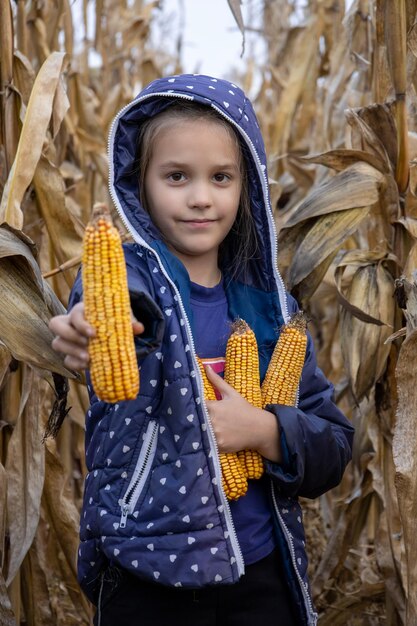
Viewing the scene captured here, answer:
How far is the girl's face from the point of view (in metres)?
1.66

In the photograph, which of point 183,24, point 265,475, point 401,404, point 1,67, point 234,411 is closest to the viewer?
point 234,411

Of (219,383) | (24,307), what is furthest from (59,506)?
(219,383)

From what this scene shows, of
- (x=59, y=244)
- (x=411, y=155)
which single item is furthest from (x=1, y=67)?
(x=411, y=155)

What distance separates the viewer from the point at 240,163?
A: 1.79m

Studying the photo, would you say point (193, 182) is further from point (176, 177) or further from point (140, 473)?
point (140, 473)

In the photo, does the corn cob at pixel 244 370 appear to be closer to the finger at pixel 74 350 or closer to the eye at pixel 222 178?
the eye at pixel 222 178

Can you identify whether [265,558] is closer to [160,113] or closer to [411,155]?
[160,113]

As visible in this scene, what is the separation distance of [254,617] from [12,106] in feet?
4.54

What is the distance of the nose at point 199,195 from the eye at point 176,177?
0.03 meters

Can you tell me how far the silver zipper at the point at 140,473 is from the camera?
1.56 m

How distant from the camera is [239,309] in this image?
5.97 ft

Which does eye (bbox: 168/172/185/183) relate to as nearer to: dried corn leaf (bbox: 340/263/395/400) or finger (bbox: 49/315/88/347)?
finger (bbox: 49/315/88/347)

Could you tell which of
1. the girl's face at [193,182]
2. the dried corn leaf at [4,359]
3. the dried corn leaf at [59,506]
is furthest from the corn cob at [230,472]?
the dried corn leaf at [59,506]

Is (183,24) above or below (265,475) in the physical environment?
above
